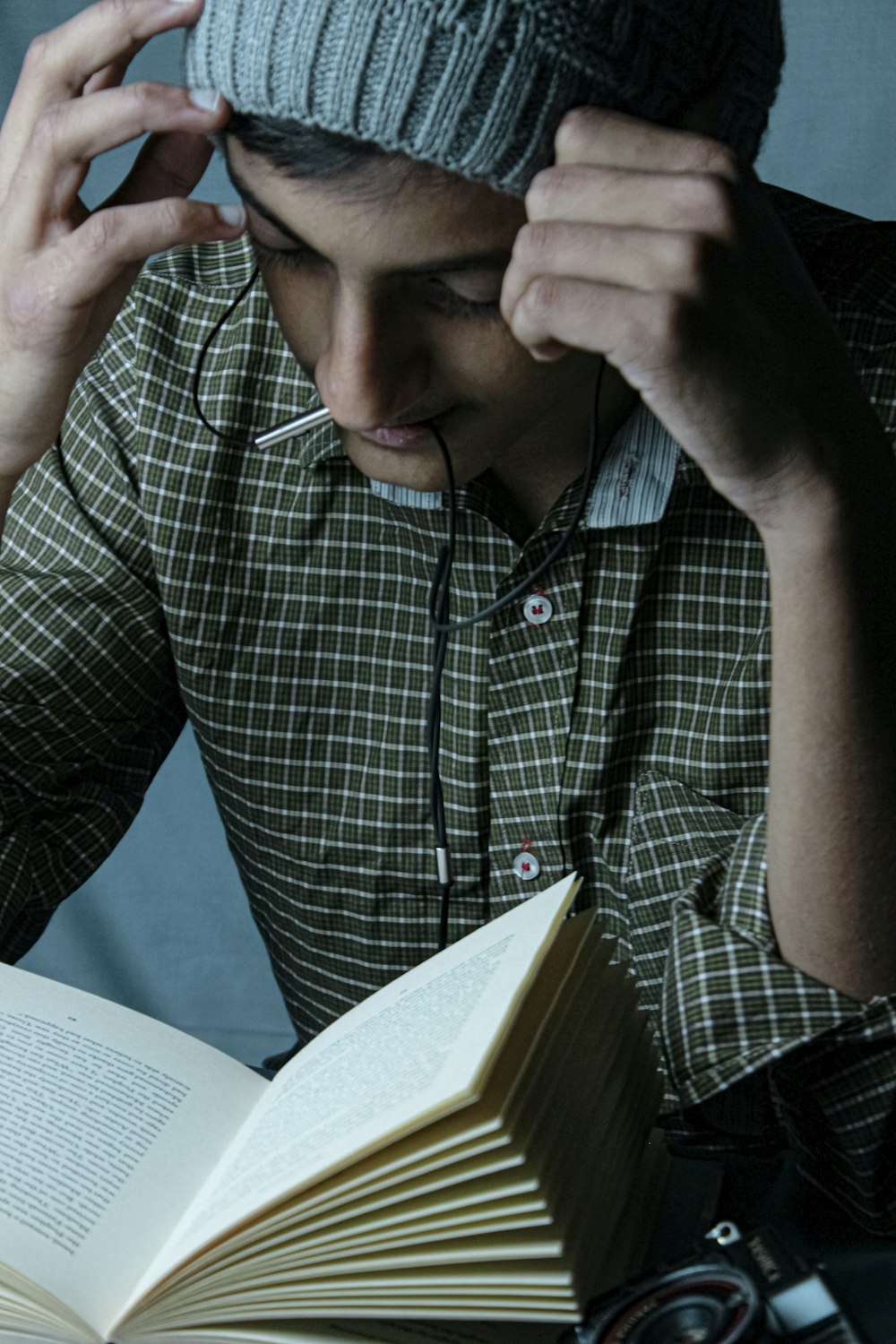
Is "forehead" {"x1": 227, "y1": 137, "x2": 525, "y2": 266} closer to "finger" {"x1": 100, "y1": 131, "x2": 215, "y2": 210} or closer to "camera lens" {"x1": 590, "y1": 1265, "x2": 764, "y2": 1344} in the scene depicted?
"finger" {"x1": 100, "y1": 131, "x2": 215, "y2": 210}

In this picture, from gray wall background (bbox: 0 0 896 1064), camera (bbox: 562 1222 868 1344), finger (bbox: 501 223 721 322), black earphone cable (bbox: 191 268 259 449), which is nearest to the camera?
camera (bbox: 562 1222 868 1344)

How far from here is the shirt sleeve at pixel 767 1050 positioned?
76 cm

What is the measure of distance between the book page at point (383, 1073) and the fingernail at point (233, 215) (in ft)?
1.50

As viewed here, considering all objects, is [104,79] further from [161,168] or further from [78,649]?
[78,649]

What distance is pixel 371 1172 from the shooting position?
1.91ft

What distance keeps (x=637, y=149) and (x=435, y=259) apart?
0.12 metres

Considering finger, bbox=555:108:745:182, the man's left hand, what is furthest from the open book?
finger, bbox=555:108:745:182

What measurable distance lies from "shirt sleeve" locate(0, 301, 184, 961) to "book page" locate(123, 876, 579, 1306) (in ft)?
1.43

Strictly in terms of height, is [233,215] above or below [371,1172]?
above

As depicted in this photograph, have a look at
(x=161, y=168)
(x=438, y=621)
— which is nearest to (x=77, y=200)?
(x=161, y=168)

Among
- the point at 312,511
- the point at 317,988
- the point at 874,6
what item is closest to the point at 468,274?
the point at 312,511

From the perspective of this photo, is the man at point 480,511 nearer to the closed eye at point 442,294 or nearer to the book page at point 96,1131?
the closed eye at point 442,294

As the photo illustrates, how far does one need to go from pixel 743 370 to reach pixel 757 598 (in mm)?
346

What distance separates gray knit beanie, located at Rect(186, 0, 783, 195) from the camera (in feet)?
2.44
